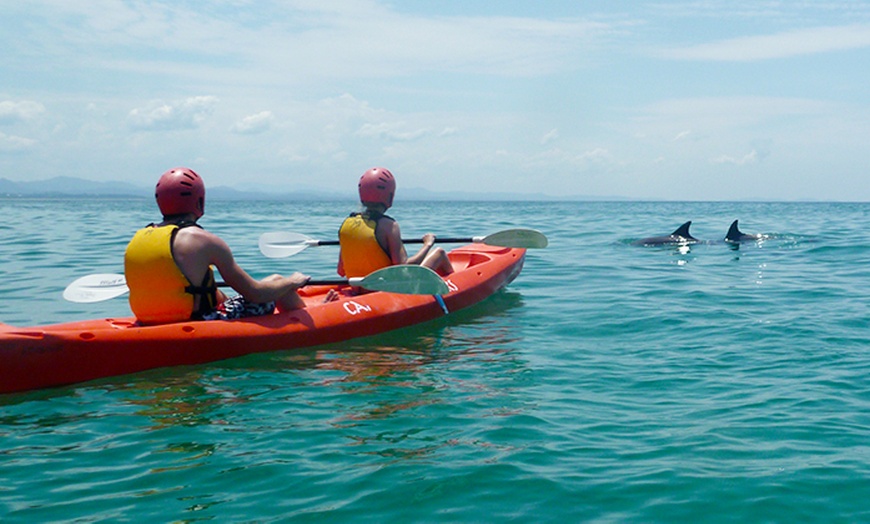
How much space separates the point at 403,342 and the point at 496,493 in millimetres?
4204

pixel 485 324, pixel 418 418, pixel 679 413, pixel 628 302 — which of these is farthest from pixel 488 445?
pixel 628 302

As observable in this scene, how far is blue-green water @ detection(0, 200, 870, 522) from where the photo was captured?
14.4 feet

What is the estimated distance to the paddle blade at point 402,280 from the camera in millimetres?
8609

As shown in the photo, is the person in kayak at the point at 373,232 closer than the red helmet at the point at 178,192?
No

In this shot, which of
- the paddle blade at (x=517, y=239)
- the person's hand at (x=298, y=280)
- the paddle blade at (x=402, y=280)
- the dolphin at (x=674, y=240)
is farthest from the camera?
the dolphin at (x=674, y=240)

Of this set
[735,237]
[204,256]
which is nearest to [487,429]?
[204,256]

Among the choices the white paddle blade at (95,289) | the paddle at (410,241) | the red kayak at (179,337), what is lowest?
A: the red kayak at (179,337)

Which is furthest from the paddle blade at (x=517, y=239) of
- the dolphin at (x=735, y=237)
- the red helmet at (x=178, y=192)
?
the dolphin at (x=735, y=237)

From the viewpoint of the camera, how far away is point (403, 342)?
864 cm

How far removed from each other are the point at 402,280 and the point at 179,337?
2.49 m

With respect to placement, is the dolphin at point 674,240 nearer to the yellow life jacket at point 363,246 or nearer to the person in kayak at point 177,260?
the yellow life jacket at point 363,246

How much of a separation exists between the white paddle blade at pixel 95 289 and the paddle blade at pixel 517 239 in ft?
16.6

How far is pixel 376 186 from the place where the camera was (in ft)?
30.3

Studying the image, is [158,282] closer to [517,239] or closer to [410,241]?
[410,241]
